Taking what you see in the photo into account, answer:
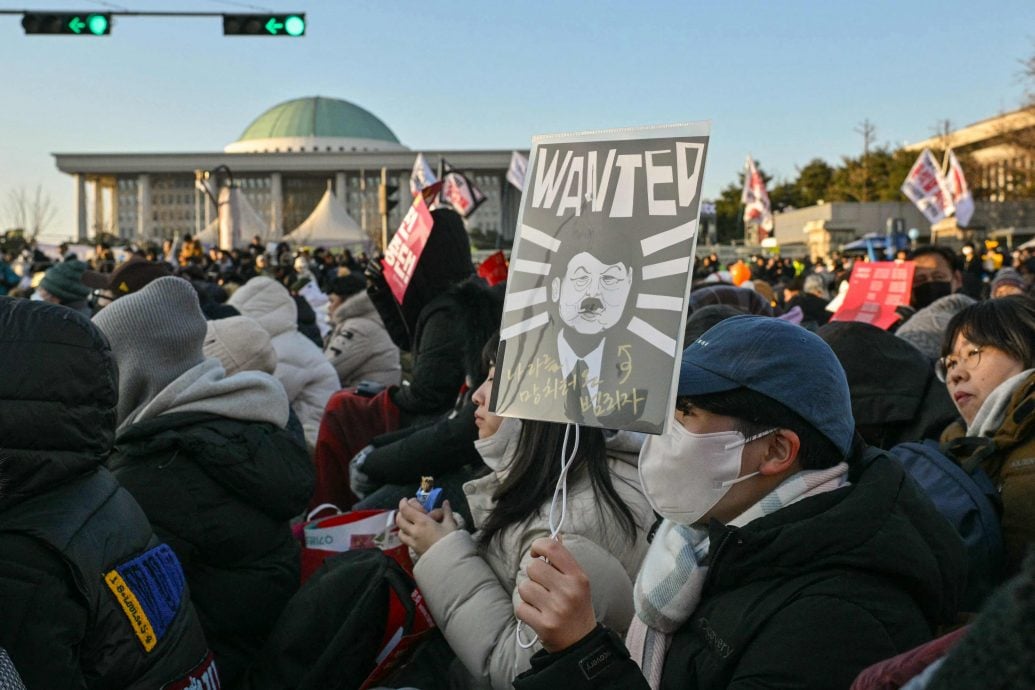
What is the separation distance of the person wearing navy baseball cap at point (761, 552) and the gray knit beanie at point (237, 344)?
2.57 metres

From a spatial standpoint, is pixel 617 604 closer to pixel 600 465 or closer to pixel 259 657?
pixel 600 465

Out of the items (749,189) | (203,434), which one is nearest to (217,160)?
(749,189)

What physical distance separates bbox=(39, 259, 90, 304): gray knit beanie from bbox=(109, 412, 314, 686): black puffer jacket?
14.3ft

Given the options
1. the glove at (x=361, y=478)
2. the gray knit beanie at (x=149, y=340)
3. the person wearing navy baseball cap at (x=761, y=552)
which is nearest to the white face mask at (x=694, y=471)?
the person wearing navy baseball cap at (x=761, y=552)

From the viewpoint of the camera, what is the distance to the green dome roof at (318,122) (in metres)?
109

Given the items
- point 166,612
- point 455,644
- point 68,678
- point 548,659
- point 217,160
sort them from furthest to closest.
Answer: point 217,160 → point 455,644 → point 166,612 → point 68,678 → point 548,659

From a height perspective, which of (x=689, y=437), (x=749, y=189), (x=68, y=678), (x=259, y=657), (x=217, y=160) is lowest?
(x=259, y=657)

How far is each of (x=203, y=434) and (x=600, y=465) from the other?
1042 mm

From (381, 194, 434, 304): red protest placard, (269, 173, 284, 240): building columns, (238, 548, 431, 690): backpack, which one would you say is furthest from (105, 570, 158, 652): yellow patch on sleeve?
(269, 173, 284, 240): building columns

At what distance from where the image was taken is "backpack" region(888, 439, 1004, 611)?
231 centimetres

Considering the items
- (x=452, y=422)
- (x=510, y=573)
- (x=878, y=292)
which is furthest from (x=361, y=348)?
(x=510, y=573)

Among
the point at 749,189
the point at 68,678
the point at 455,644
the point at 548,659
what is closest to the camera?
the point at 548,659

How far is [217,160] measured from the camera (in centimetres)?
8444

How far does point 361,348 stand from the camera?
6457 mm
